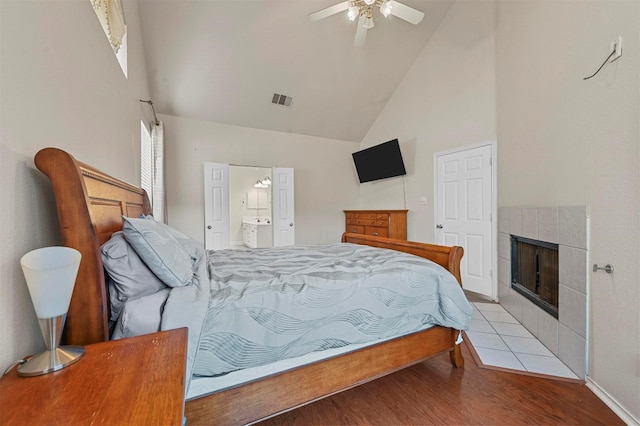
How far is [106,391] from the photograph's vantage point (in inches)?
25.0

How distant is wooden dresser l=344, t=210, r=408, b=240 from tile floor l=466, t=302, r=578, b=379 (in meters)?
1.88

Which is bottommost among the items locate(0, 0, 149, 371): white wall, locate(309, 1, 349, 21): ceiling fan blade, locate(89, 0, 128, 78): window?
locate(0, 0, 149, 371): white wall

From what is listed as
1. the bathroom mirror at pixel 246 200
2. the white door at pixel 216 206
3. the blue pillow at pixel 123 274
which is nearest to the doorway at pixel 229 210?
the white door at pixel 216 206

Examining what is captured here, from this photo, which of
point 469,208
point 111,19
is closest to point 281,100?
point 111,19

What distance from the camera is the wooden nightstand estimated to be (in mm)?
551

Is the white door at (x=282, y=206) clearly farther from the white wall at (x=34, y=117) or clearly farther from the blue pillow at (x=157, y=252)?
the blue pillow at (x=157, y=252)

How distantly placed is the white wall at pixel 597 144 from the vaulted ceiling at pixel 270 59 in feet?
6.42

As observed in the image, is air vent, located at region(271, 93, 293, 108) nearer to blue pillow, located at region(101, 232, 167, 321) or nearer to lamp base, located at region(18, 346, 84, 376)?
blue pillow, located at region(101, 232, 167, 321)

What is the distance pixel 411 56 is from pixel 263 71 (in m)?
2.43

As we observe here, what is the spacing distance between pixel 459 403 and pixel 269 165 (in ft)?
14.7

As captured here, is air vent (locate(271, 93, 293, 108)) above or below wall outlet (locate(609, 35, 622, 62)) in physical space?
above

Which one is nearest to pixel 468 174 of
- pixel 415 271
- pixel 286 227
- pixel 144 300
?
pixel 415 271

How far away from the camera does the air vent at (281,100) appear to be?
14.9 feet

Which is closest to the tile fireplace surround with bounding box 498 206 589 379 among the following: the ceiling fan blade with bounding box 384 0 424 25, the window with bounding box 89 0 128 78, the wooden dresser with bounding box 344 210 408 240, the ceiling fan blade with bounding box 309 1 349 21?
the wooden dresser with bounding box 344 210 408 240
